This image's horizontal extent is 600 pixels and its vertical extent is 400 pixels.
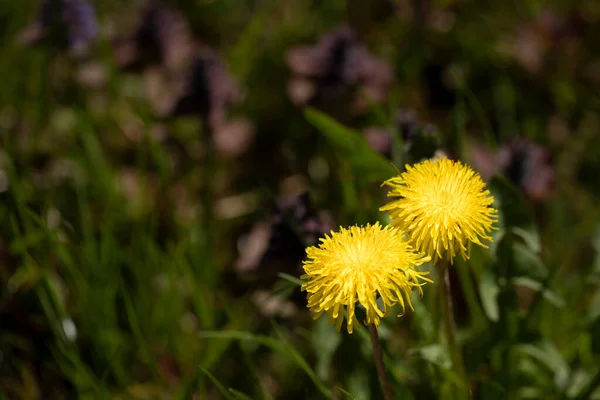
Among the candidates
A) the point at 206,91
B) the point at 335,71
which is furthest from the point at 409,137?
the point at 206,91

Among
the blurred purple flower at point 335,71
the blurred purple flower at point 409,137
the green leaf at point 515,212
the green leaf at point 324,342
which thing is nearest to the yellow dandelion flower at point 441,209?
the blurred purple flower at point 409,137

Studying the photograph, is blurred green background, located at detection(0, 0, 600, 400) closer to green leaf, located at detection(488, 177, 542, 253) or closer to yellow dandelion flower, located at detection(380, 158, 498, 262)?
green leaf, located at detection(488, 177, 542, 253)

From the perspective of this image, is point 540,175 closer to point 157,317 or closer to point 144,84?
point 157,317

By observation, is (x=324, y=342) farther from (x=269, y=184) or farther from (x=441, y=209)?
(x=269, y=184)

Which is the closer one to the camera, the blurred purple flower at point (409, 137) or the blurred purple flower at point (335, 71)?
the blurred purple flower at point (409, 137)

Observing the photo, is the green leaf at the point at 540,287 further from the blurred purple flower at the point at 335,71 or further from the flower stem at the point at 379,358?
the blurred purple flower at the point at 335,71

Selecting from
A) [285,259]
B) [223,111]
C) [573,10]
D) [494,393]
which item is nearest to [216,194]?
[223,111]

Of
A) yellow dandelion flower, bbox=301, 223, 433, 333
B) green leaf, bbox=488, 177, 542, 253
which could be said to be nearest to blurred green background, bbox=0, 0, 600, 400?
green leaf, bbox=488, 177, 542, 253
